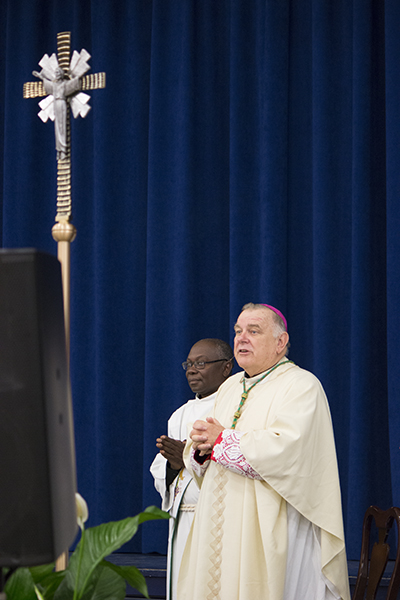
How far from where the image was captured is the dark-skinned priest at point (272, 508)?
252cm

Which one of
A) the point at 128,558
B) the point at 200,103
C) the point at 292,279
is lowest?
the point at 128,558

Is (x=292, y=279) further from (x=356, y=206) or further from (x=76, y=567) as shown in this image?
(x=76, y=567)

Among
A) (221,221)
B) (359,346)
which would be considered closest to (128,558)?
(359,346)

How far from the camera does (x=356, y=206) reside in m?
3.91

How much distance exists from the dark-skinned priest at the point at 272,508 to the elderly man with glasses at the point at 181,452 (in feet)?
1.06

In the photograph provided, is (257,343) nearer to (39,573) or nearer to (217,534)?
(217,534)

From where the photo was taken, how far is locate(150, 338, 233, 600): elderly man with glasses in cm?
309

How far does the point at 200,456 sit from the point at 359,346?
1.46 metres

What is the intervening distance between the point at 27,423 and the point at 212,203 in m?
3.87

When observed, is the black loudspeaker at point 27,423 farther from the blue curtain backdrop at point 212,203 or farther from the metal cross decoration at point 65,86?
the blue curtain backdrop at point 212,203

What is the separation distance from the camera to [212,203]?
439 cm

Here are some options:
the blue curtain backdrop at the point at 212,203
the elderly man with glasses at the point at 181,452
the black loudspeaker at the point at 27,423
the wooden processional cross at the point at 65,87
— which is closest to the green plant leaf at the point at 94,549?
the black loudspeaker at the point at 27,423

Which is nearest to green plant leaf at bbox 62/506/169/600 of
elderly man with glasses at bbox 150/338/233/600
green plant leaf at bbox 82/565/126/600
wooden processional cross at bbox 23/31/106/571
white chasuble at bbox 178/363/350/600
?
green plant leaf at bbox 82/565/126/600

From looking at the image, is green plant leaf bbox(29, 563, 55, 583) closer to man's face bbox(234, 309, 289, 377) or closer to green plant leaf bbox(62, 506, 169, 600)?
green plant leaf bbox(62, 506, 169, 600)
